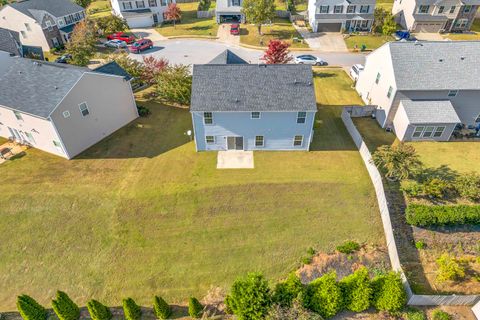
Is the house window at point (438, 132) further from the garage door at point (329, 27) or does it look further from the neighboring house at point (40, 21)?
the neighboring house at point (40, 21)

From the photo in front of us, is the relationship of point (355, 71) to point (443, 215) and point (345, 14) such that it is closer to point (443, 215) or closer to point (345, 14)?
point (345, 14)

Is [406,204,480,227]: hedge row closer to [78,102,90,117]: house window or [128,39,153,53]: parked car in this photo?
[78,102,90,117]: house window

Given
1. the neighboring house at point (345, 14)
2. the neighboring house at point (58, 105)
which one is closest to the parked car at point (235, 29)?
the neighboring house at point (345, 14)

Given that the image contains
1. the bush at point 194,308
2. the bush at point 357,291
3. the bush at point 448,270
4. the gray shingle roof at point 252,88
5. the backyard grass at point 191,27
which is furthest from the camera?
the backyard grass at point 191,27

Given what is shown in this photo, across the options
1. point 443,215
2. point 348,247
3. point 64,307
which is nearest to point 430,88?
point 443,215

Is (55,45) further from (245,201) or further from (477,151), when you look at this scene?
(477,151)
